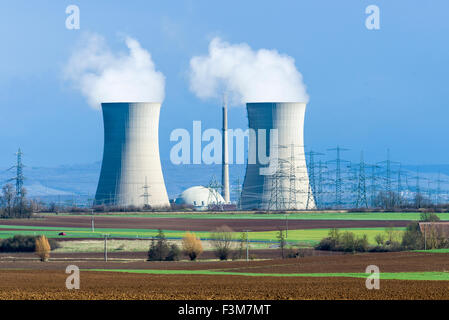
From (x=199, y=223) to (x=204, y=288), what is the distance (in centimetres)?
3174

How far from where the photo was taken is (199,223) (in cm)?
5159

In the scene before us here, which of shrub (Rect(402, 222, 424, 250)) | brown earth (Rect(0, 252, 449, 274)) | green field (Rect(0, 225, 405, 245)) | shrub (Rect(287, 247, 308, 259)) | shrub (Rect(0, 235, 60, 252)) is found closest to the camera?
brown earth (Rect(0, 252, 449, 274))

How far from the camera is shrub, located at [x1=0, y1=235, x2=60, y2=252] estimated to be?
36.1 m

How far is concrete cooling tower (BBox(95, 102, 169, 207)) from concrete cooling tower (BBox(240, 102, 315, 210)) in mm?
5886

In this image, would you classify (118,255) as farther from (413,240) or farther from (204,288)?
(204,288)

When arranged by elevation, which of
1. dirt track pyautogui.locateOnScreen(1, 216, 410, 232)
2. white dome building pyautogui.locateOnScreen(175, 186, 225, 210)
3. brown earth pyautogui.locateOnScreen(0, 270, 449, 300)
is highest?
white dome building pyautogui.locateOnScreen(175, 186, 225, 210)

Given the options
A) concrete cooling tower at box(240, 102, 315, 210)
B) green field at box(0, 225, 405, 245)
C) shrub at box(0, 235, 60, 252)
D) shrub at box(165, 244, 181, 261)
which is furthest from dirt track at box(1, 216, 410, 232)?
shrub at box(165, 244, 181, 261)

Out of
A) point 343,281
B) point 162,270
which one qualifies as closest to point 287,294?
point 343,281

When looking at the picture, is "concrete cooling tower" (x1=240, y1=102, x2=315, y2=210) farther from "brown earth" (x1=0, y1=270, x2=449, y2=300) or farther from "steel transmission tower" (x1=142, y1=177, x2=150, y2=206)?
"brown earth" (x1=0, y1=270, x2=449, y2=300)

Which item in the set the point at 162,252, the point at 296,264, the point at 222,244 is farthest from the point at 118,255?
the point at 296,264

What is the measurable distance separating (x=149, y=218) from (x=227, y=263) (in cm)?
2674

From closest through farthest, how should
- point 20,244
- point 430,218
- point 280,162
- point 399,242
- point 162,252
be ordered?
point 162,252
point 20,244
point 399,242
point 430,218
point 280,162

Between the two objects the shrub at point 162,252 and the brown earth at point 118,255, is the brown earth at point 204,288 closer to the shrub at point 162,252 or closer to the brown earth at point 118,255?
the shrub at point 162,252

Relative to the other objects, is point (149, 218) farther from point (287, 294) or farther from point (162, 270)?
point (287, 294)
